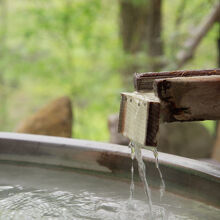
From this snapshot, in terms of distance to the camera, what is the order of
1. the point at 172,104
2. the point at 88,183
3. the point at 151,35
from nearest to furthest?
the point at 172,104, the point at 88,183, the point at 151,35

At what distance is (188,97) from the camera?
3.79 ft

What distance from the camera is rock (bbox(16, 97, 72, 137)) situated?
4094 millimetres

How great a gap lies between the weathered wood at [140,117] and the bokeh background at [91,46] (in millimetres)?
4096

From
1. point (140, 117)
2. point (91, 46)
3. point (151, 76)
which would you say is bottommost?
point (140, 117)

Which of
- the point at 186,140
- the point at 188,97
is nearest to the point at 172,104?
the point at 188,97

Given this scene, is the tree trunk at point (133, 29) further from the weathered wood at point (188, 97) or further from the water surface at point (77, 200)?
the weathered wood at point (188, 97)

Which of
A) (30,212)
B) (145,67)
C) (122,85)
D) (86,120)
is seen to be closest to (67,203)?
(30,212)

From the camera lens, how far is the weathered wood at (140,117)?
113 cm

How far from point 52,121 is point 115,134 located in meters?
0.77

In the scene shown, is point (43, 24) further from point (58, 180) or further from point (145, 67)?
point (58, 180)

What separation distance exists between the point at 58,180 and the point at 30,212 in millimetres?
308

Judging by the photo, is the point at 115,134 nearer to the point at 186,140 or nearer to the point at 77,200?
the point at 186,140

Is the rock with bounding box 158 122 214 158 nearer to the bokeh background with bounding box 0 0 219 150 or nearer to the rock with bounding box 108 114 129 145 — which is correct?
the rock with bounding box 108 114 129 145

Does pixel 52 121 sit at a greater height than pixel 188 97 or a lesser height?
lesser
